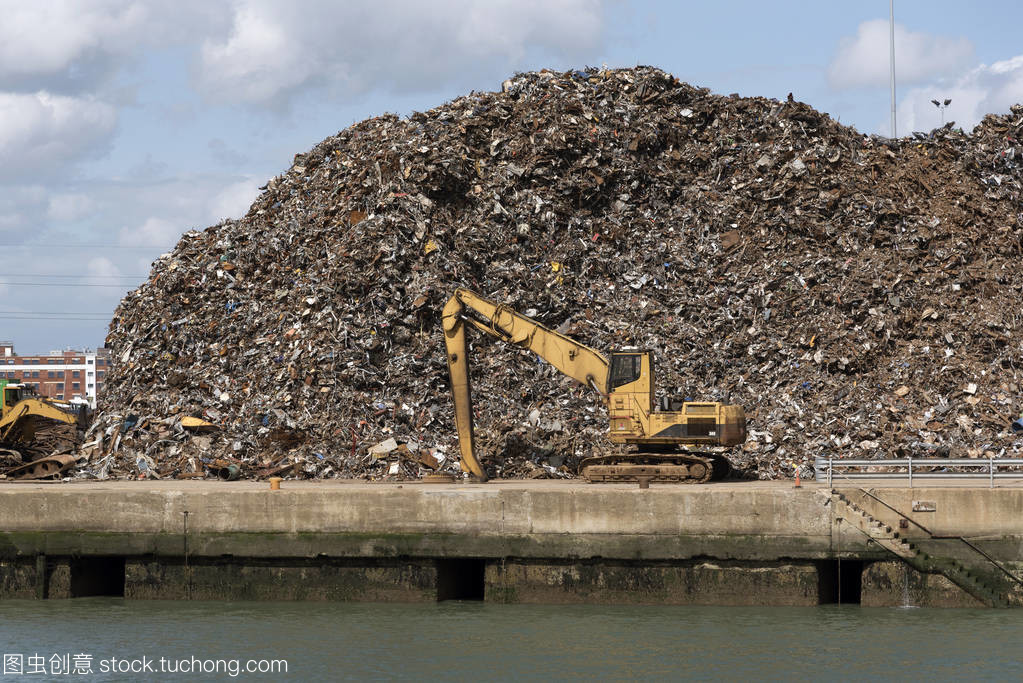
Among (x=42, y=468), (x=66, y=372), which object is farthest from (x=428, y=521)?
(x=66, y=372)

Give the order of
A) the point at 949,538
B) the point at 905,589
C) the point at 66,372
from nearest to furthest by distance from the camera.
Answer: the point at 949,538 → the point at 905,589 → the point at 66,372

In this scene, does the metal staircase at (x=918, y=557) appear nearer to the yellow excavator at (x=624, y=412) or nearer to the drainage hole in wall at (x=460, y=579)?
the yellow excavator at (x=624, y=412)

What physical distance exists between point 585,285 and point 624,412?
833 centimetres

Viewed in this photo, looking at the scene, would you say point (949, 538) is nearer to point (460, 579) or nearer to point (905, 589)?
A: point (905, 589)

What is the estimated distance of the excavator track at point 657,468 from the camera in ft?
75.3

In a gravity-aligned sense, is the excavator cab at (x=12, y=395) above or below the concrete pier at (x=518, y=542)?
above

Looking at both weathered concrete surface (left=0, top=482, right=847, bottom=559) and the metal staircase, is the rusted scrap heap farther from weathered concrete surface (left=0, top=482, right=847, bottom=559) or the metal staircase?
the metal staircase

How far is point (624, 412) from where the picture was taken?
2320 cm

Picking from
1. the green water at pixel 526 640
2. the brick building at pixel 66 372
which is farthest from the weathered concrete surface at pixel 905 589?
the brick building at pixel 66 372

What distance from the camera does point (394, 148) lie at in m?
33.5

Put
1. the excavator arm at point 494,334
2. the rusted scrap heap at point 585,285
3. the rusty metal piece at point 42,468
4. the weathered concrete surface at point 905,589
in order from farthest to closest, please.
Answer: the rusty metal piece at point 42,468, the rusted scrap heap at point 585,285, the excavator arm at point 494,334, the weathered concrete surface at point 905,589

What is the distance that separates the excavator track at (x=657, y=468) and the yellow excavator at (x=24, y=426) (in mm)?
12012

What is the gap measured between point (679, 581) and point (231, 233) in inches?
717

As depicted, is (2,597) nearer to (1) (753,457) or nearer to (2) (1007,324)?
(1) (753,457)
